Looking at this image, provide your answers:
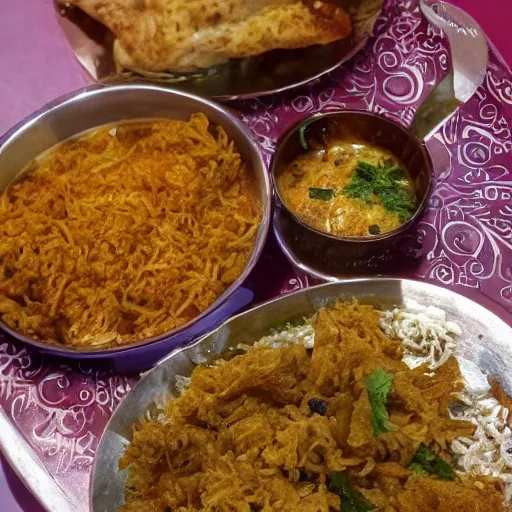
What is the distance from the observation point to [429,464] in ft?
6.64

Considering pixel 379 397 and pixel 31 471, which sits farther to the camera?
pixel 31 471

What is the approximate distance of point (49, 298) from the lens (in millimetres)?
2412

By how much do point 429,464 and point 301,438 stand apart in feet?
1.55

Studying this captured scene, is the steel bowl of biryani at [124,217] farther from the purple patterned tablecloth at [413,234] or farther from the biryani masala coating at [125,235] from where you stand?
the purple patterned tablecloth at [413,234]

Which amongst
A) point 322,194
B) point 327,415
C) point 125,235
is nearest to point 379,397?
point 327,415

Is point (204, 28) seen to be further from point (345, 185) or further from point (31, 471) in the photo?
point (31, 471)

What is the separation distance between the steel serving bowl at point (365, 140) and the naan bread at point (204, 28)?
60 centimetres

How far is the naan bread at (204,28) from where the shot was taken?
117 inches

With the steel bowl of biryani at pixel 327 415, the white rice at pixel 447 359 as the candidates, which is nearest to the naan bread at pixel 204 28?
the steel bowl of biryani at pixel 327 415

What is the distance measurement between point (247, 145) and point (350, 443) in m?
1.46

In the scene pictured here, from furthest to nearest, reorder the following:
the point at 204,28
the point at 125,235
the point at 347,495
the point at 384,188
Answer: the point at 204,28 < the point at 384,188 < the point at 125,235 < the point at 347,495

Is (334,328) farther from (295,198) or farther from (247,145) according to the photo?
(247,145)

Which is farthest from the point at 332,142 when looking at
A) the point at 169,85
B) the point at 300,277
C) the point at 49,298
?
the point at 49,298

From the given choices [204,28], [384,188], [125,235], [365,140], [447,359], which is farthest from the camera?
[204,28]
